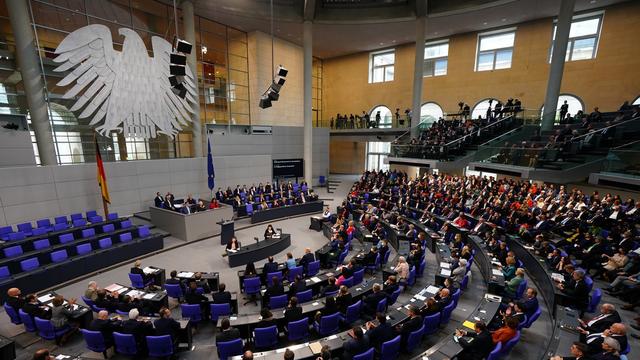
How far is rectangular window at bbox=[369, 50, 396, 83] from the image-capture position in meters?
27.1

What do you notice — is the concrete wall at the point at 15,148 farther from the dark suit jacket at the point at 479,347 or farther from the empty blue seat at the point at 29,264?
the dark suit jacket at the point at 479,347

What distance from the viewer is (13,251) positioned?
865 cm

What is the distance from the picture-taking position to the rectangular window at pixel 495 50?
21.2 metres

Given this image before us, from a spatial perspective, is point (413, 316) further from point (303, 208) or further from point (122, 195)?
point (122, 195)

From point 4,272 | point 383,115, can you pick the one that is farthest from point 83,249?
point 383,115

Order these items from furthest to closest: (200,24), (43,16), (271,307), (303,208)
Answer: (200,24)
(303,208)
(43,16)
(271,307)

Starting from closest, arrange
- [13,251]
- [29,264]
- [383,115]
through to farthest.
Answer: [29,264], [13,251], [383,115]

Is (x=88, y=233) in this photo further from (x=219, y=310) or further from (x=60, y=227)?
(x=219, y=310)

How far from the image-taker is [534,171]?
13.8 m

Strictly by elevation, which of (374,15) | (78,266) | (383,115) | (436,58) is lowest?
(78,266)

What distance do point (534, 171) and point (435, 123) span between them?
28.1 feet

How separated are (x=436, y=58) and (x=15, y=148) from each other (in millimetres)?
26956

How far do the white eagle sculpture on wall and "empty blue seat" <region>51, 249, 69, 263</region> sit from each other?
7.28 metres

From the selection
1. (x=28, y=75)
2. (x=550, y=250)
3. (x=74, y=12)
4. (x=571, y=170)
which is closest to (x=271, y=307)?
(x=550, y=250)
